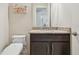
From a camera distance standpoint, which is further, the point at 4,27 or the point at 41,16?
the point at 41,16

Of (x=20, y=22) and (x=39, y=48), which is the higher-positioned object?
(x=20, y=22)

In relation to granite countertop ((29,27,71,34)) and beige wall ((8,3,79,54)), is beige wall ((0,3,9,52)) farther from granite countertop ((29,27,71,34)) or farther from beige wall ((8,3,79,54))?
granite countertop ((29,27,71,34))

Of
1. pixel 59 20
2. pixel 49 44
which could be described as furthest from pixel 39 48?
pixel 59 20

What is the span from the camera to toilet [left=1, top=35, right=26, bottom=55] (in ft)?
3.80

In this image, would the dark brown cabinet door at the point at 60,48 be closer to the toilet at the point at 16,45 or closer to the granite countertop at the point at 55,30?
the granite countertop at the point at 55,30

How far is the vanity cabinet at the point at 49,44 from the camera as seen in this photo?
122 centimetres

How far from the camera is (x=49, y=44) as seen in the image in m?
1.27

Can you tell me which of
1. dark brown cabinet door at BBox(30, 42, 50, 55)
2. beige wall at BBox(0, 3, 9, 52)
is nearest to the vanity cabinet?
dark brown cabinet door at BBox(30, 42, 50, 55)

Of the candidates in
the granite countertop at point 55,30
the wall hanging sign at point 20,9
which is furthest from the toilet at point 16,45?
the wall hanging sign at point 20,9

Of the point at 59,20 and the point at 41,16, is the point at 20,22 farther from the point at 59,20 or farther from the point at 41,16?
the point at 59,20

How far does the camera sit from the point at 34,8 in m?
1.23

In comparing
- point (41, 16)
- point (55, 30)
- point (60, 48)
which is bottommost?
point (60, 48)

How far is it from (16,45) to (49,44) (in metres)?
0.30

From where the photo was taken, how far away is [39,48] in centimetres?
126
